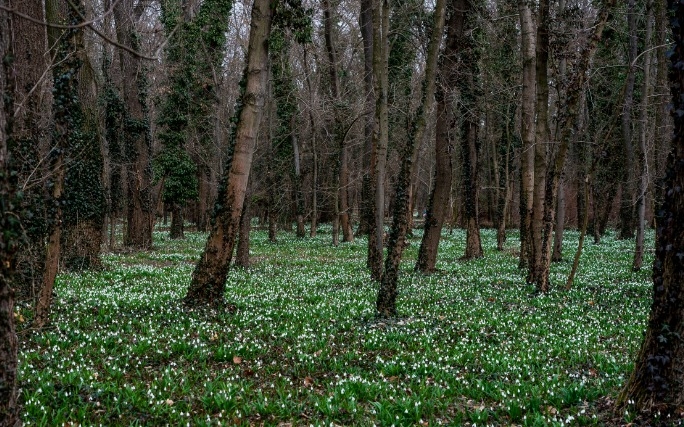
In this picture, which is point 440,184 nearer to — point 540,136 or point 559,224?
point 540,136

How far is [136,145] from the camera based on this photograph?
2495 centimetres

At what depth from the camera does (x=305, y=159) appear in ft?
134

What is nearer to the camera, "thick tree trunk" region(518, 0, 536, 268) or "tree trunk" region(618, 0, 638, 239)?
"thick tree trunk" region(518, 0, 536, 268)

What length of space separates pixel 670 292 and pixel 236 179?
7.36 meters

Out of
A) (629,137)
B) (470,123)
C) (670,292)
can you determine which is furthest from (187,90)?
(670,292)

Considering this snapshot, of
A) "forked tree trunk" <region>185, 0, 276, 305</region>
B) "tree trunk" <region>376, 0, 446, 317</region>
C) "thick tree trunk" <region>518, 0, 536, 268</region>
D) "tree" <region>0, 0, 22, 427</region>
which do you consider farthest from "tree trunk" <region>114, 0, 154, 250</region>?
"tree" <region>0, 0, 22, 427</region>

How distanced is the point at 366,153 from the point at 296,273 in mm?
15180

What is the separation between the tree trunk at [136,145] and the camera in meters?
23.8

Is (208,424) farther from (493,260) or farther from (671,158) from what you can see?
(493,260)

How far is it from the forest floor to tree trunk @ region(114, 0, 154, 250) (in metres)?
11.4

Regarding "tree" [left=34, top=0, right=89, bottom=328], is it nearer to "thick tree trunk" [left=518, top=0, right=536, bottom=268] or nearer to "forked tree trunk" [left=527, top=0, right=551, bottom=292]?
"forked tree trunk" [left=527, top=0, right=551, bottom=292]

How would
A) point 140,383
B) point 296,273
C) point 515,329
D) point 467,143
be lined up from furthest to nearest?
point 467,143 < point 296,273 < point 515,329 < point 140,383

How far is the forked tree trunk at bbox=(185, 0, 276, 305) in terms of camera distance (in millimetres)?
10188

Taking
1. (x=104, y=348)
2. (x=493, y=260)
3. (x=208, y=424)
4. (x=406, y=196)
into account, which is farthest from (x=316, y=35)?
(x=208, y=424)
